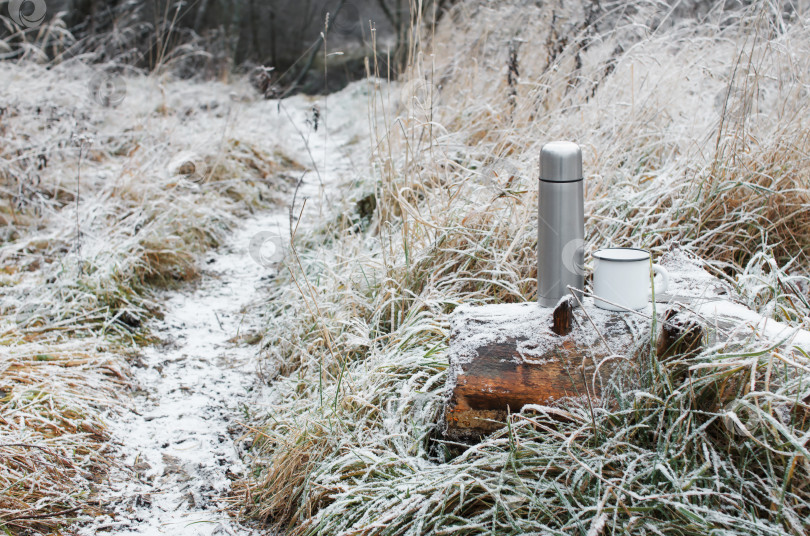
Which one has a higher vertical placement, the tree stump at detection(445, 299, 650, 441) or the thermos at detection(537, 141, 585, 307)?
the thermos at detection(537, 141, 585, 307)

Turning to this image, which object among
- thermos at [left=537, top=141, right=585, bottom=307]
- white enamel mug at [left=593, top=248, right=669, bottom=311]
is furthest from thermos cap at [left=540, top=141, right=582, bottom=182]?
white enamel mug at [left=593, top=248, right=669, bottom=311]

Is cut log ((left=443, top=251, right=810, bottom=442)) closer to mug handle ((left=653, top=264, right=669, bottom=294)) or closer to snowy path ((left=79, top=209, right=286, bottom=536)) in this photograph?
mug handle ((left=653, top=264, right=669, bottom=294))

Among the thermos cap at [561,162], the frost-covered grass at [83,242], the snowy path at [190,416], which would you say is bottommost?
the snowy path at [190,416]

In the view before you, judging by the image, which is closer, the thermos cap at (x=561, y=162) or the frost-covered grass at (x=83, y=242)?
the thermos cap at (x=561, y=162)

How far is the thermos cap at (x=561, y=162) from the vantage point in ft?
5.28

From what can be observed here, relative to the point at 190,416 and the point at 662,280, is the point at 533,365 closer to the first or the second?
the point at 662,280

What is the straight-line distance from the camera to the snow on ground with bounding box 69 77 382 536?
1826 mm

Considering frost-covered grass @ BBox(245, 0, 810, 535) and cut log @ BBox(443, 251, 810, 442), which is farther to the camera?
cut log @ BBox(443, 251, 810, 442)

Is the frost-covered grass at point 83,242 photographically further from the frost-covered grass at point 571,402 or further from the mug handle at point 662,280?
the mug handle at point 662,280

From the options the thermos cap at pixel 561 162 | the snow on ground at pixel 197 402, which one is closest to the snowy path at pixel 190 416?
the snow on ground at pixel 197 402

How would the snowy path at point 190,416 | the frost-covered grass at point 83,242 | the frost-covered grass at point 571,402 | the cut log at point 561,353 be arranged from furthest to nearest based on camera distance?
the frost-covered grass at point 83,242 → the snowy path at point 190,416 → the cut log at point 561,353 → the frost-covered grass at point 571,402

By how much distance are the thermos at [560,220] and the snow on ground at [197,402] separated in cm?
100

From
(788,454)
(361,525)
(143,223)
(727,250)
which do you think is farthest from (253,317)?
(788,454)

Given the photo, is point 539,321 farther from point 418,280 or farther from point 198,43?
point 198,43
